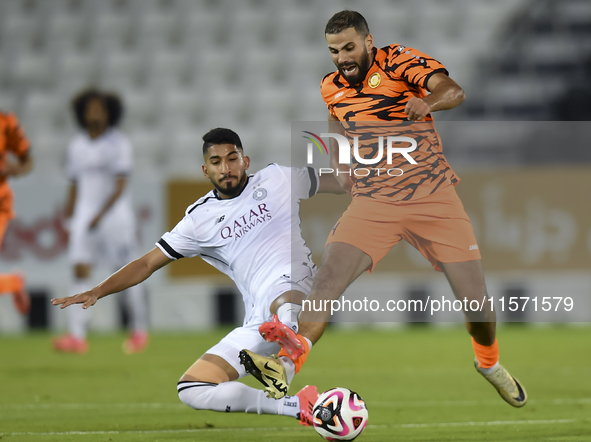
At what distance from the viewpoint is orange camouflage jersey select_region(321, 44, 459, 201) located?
183 inches

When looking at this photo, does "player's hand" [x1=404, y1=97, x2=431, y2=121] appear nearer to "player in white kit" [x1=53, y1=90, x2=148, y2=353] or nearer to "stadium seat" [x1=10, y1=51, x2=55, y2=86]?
"player in white kit" [x1=53, y1=90, x2=148, y2=353]

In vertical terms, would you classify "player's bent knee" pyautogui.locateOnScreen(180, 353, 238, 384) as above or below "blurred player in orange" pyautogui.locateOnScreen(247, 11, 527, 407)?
below

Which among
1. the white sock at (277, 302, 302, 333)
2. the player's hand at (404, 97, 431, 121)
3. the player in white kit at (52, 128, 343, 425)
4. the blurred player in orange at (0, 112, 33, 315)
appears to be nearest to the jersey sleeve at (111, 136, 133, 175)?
the blurred player in orange at (0, 112, 33, 315)

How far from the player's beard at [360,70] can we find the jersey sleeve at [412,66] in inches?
4.4

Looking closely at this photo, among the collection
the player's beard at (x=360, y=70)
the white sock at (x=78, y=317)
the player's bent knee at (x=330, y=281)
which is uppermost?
the player's beard at (x=360, y=70)

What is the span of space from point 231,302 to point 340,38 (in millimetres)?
7530

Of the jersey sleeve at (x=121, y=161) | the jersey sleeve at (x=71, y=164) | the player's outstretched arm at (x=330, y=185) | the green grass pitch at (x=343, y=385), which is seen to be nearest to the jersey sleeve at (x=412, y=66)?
the player's outstretched arm at (x=330, y=185)

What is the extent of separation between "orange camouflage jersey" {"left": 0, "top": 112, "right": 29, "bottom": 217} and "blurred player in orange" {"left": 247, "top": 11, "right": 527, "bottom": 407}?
12.4ft

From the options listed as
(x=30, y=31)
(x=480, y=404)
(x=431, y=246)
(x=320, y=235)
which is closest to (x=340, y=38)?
(x=431, y=246)

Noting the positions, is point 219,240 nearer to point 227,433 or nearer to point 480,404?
point 227,433

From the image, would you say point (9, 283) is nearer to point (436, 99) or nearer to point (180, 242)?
point (180, 242)

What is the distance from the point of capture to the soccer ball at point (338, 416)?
13.6 feet

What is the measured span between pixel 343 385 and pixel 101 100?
4018 millimetres

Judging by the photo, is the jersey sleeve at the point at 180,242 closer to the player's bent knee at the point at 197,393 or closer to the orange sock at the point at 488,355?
the player's bent knee at the point at 197,393
